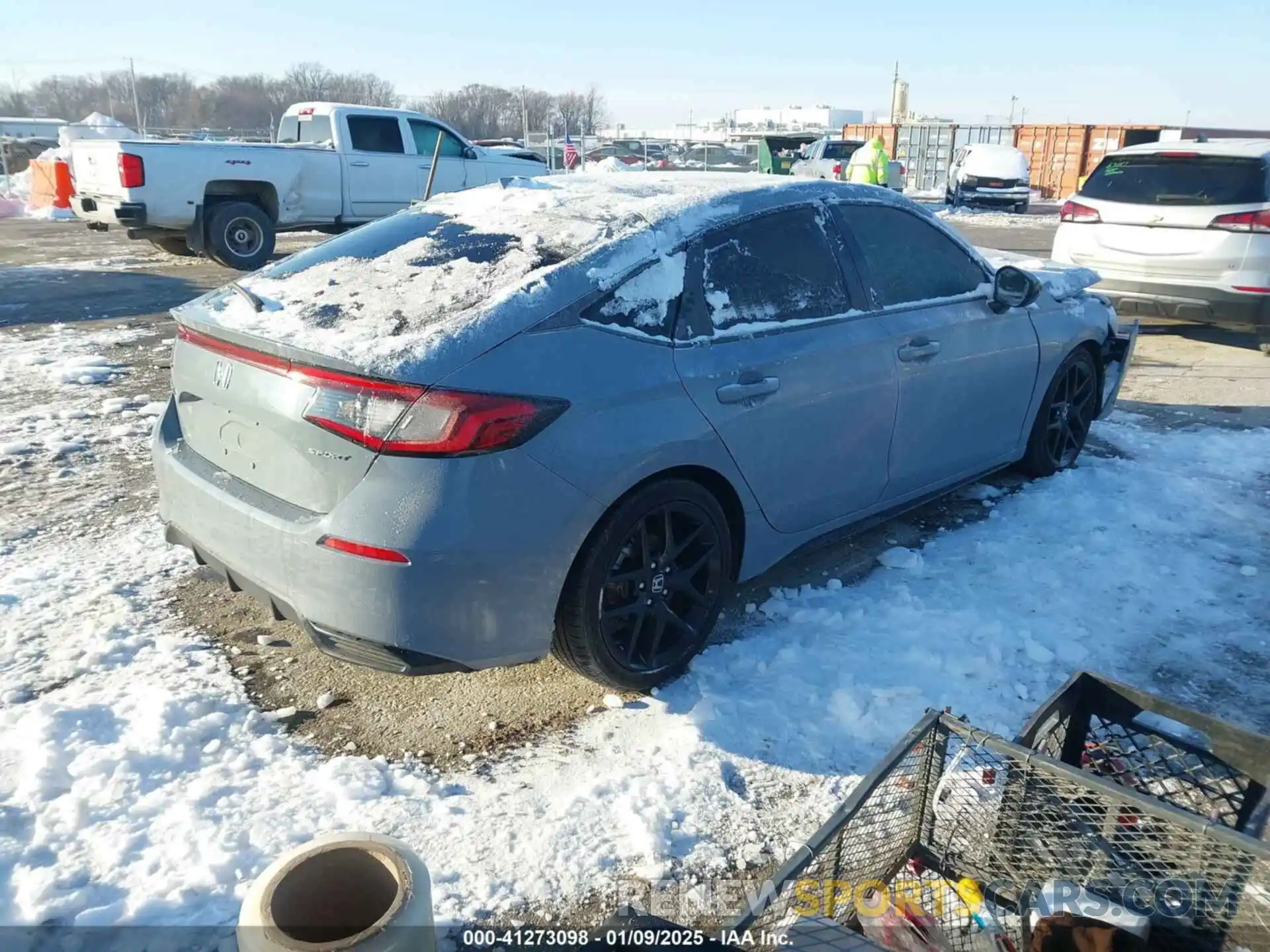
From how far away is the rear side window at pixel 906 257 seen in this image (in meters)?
4.03

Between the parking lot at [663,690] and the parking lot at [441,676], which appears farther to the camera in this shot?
the parking lot at [441,676]

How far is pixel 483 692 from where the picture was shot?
337cm

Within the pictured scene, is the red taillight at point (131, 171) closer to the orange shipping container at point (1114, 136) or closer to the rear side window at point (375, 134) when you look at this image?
the rear side window at point (375, 134)

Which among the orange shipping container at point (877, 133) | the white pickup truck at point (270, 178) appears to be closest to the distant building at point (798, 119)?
the orange shipping container at point (877, 133)

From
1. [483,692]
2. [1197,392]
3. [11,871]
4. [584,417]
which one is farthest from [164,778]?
[1197,392]

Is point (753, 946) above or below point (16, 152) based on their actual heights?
below

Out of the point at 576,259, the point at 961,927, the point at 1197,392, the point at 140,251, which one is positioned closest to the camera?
the point at 961,927

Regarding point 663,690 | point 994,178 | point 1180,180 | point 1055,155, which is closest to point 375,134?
point 1180,180

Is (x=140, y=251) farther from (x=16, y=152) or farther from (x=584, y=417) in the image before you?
(x=16, y=152)

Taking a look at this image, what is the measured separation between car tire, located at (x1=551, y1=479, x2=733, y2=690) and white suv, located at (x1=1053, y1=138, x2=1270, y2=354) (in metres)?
6.84

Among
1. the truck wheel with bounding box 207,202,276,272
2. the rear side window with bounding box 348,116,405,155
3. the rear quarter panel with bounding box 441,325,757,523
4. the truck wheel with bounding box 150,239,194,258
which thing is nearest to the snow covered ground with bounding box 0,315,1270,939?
the rear quarter panel with bounding box 441,325,757,523

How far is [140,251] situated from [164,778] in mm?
14424

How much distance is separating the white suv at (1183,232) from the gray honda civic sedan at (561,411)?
5.18 metres

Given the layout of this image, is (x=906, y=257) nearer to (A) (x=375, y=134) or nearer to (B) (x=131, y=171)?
(B) (x=131, y=171)
